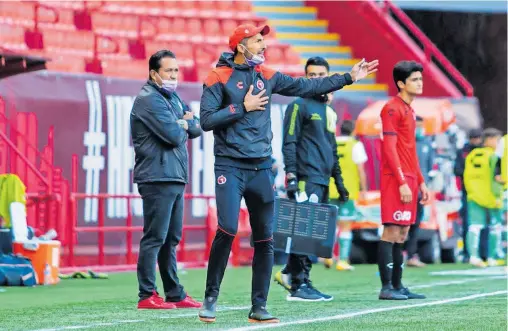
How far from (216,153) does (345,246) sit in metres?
9.04

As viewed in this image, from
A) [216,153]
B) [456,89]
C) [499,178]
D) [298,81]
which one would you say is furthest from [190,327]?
[456,89]

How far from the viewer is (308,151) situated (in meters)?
10.8

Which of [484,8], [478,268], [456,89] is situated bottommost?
[478,268]

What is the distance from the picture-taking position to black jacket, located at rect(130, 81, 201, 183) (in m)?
9.69

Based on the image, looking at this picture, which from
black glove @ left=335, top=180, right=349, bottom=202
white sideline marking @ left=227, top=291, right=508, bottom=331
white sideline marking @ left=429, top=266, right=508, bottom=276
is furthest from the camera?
white sideline marking @ left=429, top=266, right=508, bottom=276

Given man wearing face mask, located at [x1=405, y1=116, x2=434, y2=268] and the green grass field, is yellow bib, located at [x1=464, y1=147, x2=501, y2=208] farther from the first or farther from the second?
the green grass field

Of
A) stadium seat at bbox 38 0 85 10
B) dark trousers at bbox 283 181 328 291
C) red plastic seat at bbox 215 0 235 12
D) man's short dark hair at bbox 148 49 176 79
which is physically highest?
red plastic seat at bbox 215 0 235 12

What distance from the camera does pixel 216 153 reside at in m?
8.44

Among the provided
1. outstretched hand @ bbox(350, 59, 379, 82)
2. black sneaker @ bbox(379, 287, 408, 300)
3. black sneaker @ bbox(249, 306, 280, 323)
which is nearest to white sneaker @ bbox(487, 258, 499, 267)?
black sneaker @ bbox(379, 287, 408, 300)

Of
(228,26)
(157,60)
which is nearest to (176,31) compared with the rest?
(228,26)

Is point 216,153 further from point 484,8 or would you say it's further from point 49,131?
point 484,8

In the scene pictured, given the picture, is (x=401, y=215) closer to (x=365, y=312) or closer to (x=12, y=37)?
(x=365, y=312)

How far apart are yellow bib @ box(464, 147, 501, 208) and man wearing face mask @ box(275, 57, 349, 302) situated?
22.7 feet

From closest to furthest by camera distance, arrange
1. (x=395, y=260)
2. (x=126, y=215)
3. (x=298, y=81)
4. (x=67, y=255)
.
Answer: (x=298, y=81) < (x=395, y=260) < (x=67, y=255) < (x=126, y=215)
